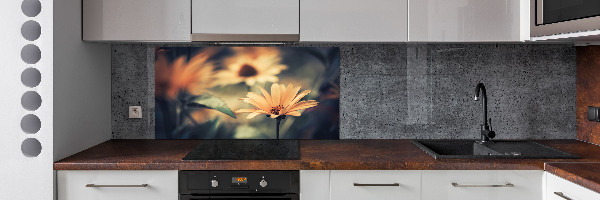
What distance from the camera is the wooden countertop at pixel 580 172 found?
1.65m

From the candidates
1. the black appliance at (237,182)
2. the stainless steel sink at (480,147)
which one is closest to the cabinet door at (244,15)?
the black appliance at (237,182)

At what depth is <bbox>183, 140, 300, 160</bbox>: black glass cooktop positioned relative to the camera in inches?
82.5

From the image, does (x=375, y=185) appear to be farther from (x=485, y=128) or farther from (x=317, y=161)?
(x=485, y=128)

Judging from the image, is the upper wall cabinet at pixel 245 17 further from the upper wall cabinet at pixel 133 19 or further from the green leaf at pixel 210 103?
the green leaf at pixel 210 103

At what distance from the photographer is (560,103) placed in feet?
8.73

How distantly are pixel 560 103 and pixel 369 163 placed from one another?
4.39 ft

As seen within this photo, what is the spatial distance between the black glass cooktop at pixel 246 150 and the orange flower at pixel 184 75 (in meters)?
0.32

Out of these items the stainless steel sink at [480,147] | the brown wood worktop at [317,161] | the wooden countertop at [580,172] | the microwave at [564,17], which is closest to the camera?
the wooden countertop at [580,172]
